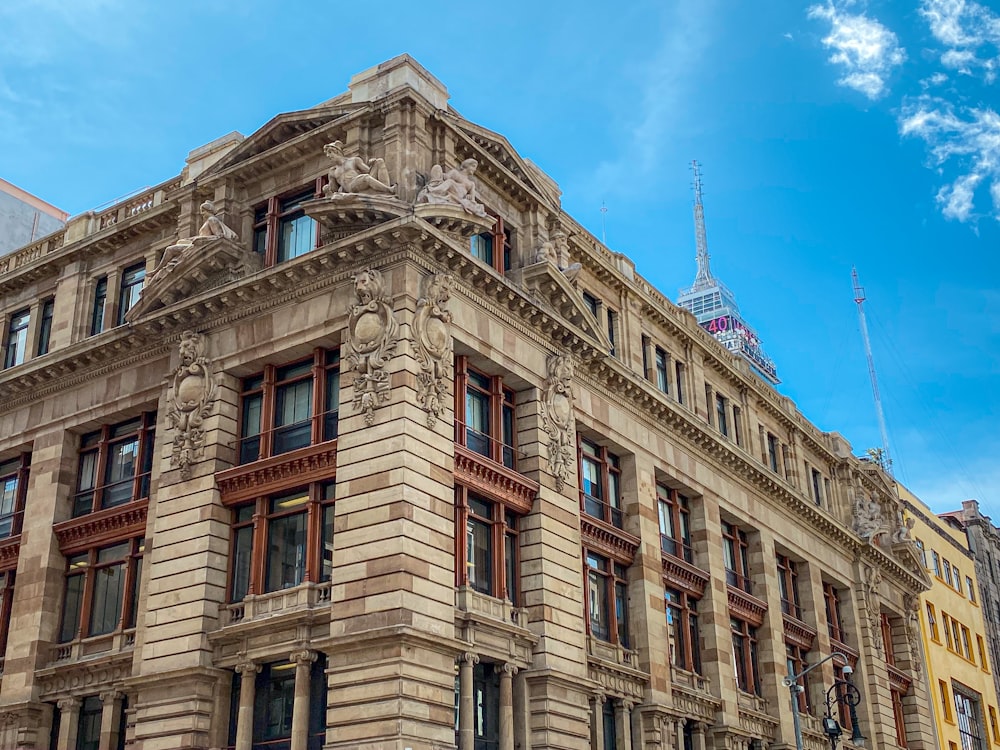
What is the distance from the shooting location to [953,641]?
77750 millimetres

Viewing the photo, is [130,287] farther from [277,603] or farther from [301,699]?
[301,699]

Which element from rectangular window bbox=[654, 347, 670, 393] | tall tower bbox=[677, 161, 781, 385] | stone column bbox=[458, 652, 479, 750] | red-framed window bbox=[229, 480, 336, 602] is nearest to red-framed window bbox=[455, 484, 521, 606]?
stone column bbox=[458, 652, 479, 750]

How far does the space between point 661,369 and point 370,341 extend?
819 inches

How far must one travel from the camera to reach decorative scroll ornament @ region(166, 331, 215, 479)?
37625 mm

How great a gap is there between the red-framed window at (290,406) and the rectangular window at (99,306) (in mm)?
9535

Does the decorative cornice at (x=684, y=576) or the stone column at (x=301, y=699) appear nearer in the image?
A: the stone column at (x=301, y=699)

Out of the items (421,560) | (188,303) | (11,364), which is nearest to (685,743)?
(421,560)

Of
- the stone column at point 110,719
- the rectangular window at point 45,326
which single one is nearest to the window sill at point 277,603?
the stone column at point 110,719

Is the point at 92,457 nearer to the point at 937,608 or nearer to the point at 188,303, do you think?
the point at 188,303

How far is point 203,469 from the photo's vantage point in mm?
37125

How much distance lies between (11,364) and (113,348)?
8218mm

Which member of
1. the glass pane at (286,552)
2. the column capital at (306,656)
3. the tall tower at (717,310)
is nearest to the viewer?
the column capital at (306,656)

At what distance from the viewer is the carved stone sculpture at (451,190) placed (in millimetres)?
36219

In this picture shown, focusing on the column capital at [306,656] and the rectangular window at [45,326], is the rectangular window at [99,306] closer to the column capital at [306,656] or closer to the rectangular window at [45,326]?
the rectangular window at [45,326]
